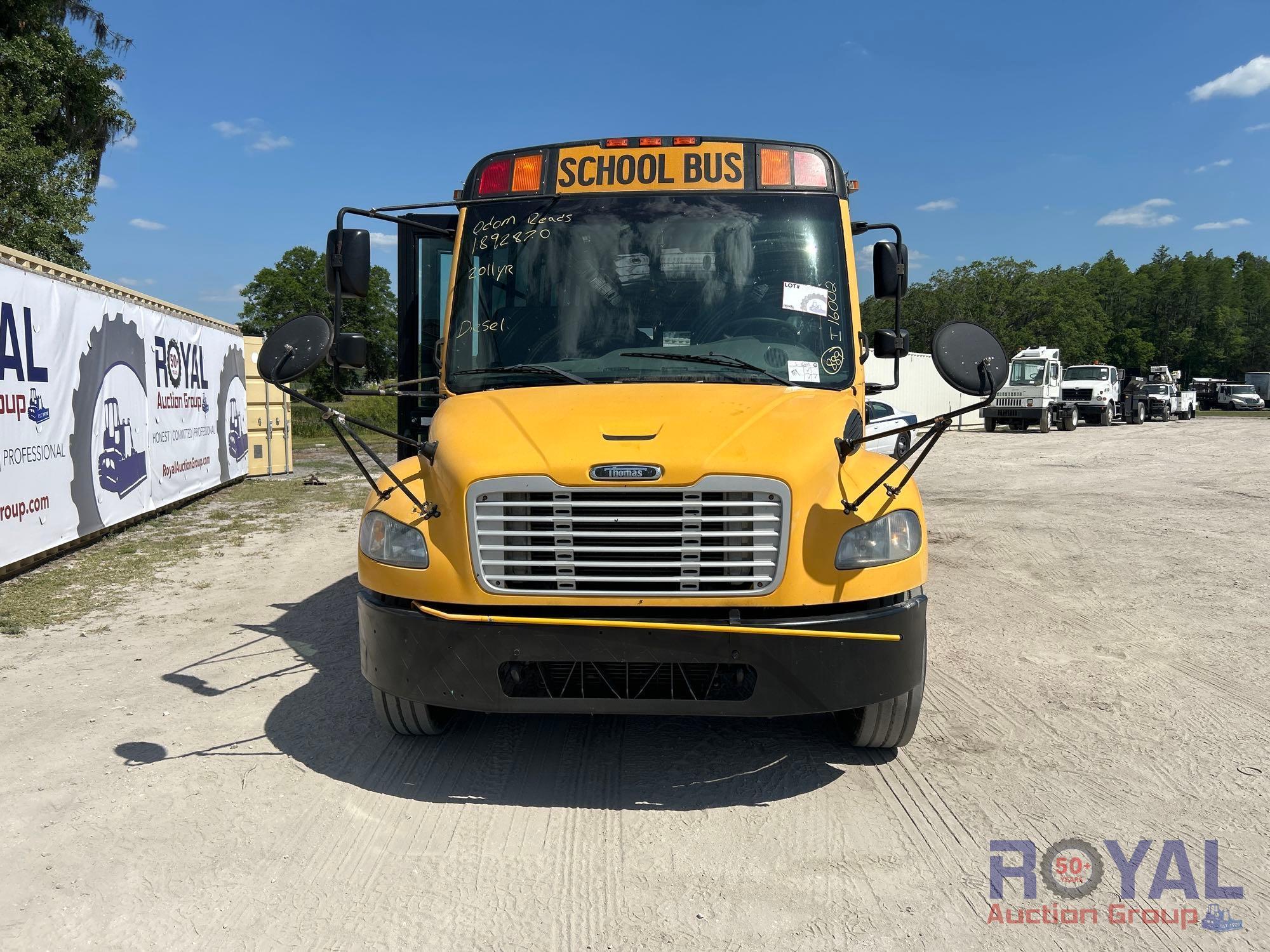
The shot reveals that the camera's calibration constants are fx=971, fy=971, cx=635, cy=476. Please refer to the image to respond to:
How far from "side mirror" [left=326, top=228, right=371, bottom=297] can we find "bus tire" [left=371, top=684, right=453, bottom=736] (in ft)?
6.30

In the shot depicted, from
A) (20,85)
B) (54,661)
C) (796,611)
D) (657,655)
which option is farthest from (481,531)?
(20,85)

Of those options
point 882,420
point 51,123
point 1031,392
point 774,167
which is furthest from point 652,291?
point 1031,392

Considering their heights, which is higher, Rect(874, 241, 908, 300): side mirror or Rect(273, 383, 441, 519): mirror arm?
Rect(874, 241, 908, 300): side mirror

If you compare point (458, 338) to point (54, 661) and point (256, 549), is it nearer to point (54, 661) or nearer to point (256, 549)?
point (54, 661)

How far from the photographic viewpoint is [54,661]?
6.06 metres

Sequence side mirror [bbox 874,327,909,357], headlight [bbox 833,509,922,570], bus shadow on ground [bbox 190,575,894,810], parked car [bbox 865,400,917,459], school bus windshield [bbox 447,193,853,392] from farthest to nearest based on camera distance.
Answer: parked car [bbox 865,400,917,459]
side mirror [bbox 874,327,909,357]
school bus windshield [bbox 447,193,853,392]
bus shadow on ground [bbox 190,575,894,810]
headlight [bbox 833,509,922,570]

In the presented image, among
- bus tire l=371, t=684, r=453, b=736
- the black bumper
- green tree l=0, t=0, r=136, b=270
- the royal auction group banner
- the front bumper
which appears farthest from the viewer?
the front bumper

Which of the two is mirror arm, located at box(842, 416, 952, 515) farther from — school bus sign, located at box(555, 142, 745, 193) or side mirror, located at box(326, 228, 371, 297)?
Result: side mirror, located at box(326, 228, 371, 297)

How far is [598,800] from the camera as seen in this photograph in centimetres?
388

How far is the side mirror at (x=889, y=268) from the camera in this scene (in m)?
5.13

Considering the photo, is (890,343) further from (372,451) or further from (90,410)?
(90,410)

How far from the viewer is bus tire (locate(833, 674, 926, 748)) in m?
4.02

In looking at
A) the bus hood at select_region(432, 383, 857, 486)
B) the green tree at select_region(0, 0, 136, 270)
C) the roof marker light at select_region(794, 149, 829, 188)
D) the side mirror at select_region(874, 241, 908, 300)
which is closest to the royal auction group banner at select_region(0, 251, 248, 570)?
the bus hood at select_region(432, 383, 857, 486)

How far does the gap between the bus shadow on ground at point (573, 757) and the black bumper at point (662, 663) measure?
449 millimetres
